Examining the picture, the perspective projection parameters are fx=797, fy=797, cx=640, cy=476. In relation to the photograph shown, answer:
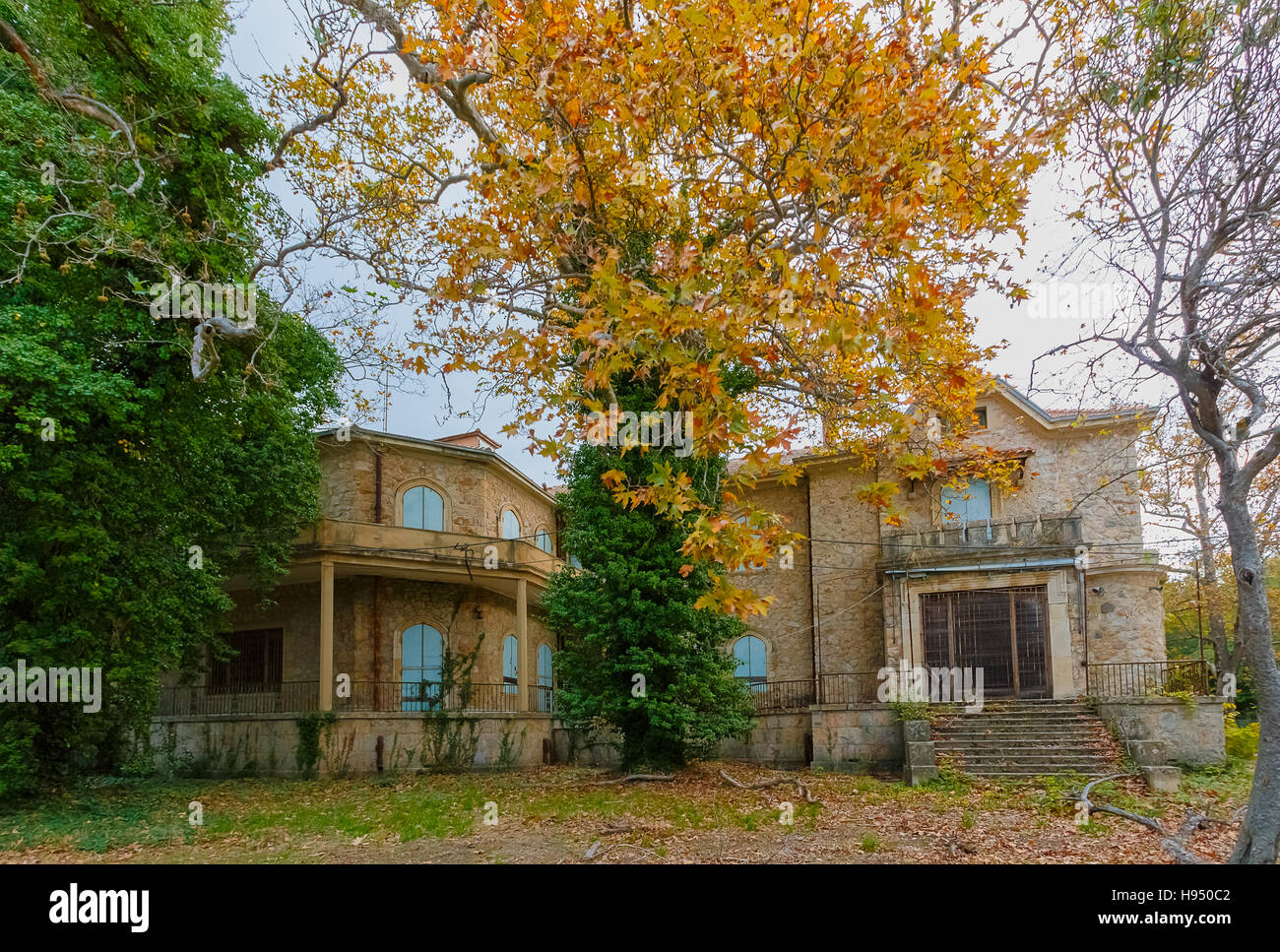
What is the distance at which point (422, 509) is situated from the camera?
20438mm

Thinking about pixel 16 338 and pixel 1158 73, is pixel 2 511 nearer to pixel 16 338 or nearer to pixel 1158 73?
pixel 16 338

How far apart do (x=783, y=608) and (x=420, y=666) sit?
30.6 feet

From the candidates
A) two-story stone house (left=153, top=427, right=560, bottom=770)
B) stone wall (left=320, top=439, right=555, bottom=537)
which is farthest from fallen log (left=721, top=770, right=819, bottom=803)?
stone wall (left=320, top=439, right=555, bottom=537)

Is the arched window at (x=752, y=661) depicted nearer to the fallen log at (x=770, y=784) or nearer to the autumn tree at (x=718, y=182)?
the fallen log at (x=770, y=784)

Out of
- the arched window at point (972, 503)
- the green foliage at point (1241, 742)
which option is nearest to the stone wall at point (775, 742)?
the arched window at point (972, 503)

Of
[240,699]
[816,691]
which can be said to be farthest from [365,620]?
[816,691]

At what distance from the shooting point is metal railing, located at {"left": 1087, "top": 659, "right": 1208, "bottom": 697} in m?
15.2

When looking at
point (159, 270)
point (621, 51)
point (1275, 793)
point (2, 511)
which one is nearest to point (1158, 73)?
point (621, 51)

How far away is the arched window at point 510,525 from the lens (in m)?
22.1

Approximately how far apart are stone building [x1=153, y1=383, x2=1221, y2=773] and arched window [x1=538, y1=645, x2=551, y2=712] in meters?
0.22

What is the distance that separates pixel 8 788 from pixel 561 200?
36.0 feet

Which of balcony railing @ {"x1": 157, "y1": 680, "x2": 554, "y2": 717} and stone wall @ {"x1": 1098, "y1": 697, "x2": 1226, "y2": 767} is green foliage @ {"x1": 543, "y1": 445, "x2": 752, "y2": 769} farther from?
stone wall @ {"x1": 1098, "y1": 697, "x2": 1226, "y2": 767}

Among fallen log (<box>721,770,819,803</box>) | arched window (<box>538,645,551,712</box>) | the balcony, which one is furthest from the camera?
arched window (<box>538,645,551,712</box>)

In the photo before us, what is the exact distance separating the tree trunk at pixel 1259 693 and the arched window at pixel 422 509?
16.7 metres
